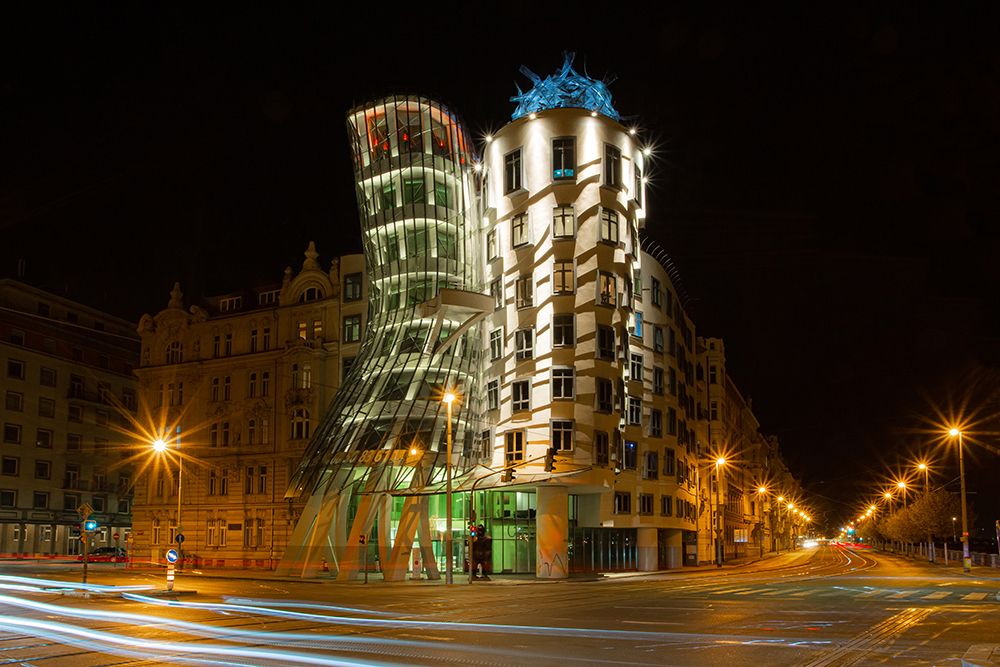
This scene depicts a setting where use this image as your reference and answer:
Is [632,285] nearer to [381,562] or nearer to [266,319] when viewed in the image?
[381,562]

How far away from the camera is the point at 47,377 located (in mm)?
87750

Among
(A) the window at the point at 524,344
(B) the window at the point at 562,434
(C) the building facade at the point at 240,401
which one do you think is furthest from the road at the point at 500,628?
(C) the building facade at the point at 240,401

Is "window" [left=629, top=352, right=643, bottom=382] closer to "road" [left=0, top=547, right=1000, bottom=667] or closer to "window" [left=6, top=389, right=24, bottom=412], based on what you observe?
"road" [left=0, top=547, right=1000, bottom=667]

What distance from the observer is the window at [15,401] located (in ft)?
274

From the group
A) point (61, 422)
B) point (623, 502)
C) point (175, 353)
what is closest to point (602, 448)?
point (623, 502)

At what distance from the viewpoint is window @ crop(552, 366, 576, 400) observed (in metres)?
50.7

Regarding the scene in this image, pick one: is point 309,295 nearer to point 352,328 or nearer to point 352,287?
point 352,287

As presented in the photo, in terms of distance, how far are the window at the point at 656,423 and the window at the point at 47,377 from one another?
59.2m

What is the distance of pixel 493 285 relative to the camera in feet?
187

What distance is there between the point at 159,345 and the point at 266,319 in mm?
11960

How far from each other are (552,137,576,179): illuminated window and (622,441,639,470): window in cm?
1697

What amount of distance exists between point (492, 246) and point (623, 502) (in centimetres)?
1766

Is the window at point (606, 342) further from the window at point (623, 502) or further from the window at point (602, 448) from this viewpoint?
the window at point (623, 502)

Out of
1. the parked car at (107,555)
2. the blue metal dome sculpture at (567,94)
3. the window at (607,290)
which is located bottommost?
the parked car at (107,555)
